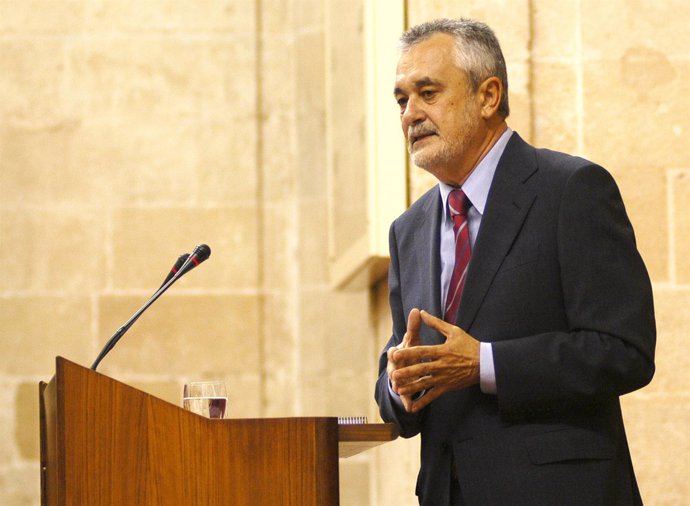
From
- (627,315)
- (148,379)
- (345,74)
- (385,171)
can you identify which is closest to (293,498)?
(627,315)

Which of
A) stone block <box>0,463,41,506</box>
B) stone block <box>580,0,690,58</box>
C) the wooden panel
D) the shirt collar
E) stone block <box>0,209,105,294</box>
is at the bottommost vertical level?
stone block <box>0,463,41,506</box>

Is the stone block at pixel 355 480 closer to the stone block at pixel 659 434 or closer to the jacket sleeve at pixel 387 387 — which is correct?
the stone block at pixel 659 434

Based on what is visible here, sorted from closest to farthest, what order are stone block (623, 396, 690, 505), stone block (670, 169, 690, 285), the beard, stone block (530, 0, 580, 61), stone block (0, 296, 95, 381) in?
the beard
stone block (623, 396, 690, 505)
stone block (670, 169, 690, 285)
stone block (530, 0, 580, 61)
stone block (0, 296, 95, 381)

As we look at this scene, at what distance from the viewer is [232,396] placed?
23.0ft

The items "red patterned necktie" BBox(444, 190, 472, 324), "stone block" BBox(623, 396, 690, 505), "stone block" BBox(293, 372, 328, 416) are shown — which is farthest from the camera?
"stone block" BBox(293, 372, 328, 416)

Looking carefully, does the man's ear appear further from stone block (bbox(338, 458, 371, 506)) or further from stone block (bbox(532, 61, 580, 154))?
stone block (bbox(338, 458, 371, 506))

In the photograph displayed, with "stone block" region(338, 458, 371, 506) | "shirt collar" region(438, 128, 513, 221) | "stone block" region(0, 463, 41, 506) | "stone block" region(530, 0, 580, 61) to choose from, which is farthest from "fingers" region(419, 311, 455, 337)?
"stone block" region(0, 463, 41, 506)

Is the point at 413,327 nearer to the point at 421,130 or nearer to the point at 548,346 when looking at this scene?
the point at 548,346

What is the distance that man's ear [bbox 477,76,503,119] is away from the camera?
3.09 meters

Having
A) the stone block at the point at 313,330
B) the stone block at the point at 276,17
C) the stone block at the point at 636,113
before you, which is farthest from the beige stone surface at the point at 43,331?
the stone block at the point at 636,113

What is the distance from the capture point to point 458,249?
296 centimetres

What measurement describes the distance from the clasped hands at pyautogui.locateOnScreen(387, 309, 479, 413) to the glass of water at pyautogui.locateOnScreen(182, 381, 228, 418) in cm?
48

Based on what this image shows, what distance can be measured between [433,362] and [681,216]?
230 cm

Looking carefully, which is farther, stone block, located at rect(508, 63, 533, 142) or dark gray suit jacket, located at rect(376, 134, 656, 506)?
stone block, located at rect(508, 63, 533, 142)
